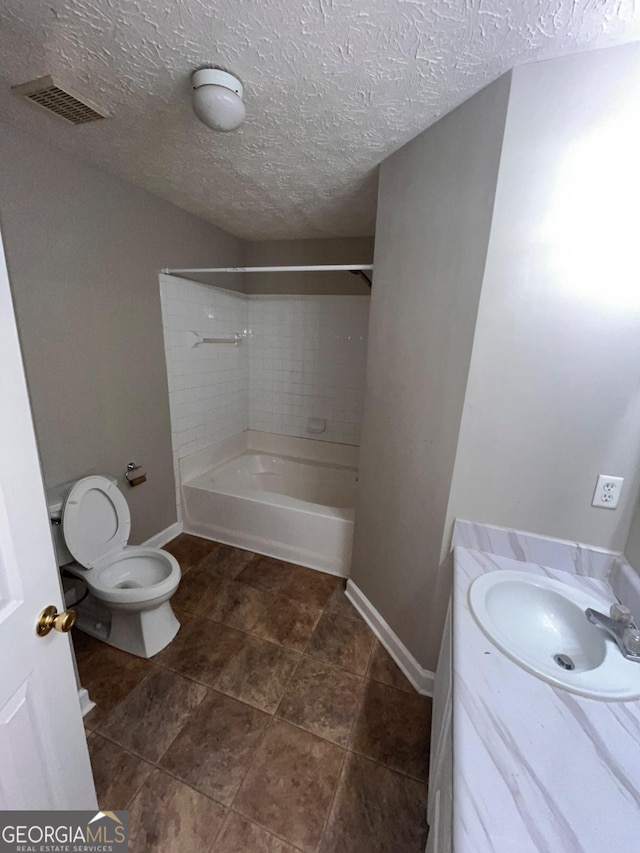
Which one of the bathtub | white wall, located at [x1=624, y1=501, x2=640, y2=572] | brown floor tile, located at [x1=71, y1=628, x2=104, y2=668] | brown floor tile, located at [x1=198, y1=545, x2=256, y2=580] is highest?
white wall, located at [x1=624, y1=501, x2=640, y2=572]

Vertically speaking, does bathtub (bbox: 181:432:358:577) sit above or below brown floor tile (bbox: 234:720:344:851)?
above

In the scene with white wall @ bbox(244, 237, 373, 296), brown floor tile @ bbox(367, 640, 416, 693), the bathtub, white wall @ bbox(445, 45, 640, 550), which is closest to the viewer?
white wall @ bbox(445, 45, 640, 550)

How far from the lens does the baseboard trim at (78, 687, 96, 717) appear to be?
142 centimetres

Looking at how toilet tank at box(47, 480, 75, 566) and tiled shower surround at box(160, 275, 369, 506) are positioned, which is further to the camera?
tiled shower surround at box(160, 275, 369, 506)

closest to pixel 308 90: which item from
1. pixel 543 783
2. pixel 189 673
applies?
pixel 543 783

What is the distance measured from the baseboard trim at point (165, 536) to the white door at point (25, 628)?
5.35 ft

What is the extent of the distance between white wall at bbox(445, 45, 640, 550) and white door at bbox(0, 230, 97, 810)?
1.26 m

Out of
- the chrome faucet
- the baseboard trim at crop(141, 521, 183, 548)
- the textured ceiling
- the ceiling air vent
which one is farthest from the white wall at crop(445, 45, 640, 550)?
the baseboard trim at crop(141, 521, 183, 548)

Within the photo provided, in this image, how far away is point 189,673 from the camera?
1.60m

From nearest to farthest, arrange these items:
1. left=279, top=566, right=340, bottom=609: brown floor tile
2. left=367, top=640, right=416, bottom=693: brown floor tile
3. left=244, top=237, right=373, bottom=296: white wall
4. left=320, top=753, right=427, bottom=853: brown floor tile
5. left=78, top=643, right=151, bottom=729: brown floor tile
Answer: left=320, top=753, right=427, bottom=853: brown floor tile, left=78, top=643, right=151, bottom=729: brown floor tile, left=367, top=640, right=416, bottom=693: brown floor tile, left=279, top=566, right=340, bottom=609: brown floor tile, left=244, top=237, right=373, bottom=296: white wall

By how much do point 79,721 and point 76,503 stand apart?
1.05 metres

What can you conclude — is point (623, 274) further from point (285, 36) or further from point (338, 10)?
point (285, 36)

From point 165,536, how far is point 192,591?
1.88 feet

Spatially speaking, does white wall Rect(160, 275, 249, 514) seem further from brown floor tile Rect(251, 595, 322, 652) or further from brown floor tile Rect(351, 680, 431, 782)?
brown floor tile Rect(351, 680, 431, 782)
